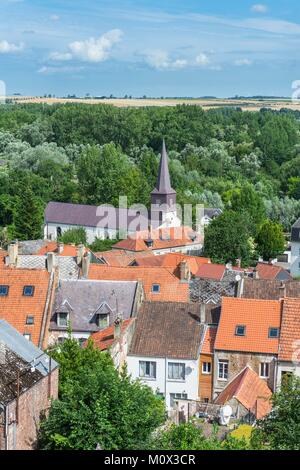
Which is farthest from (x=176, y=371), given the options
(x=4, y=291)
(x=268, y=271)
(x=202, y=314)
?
(x=268, y=271)

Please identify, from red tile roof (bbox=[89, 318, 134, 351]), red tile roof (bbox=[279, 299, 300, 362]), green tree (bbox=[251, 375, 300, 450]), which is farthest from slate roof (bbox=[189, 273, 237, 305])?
green tree (bbox=[251, 375, 300, 450])

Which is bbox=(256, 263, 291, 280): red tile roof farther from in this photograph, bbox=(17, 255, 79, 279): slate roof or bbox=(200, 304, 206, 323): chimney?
bbox=(200, 304, 206, 323): chimney

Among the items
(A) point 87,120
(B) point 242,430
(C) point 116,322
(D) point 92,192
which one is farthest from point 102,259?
(A) point 87,120

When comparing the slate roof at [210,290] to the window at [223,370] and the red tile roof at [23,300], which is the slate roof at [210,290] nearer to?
the window at [223,370]

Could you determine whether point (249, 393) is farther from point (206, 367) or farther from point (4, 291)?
point (4, 291)
